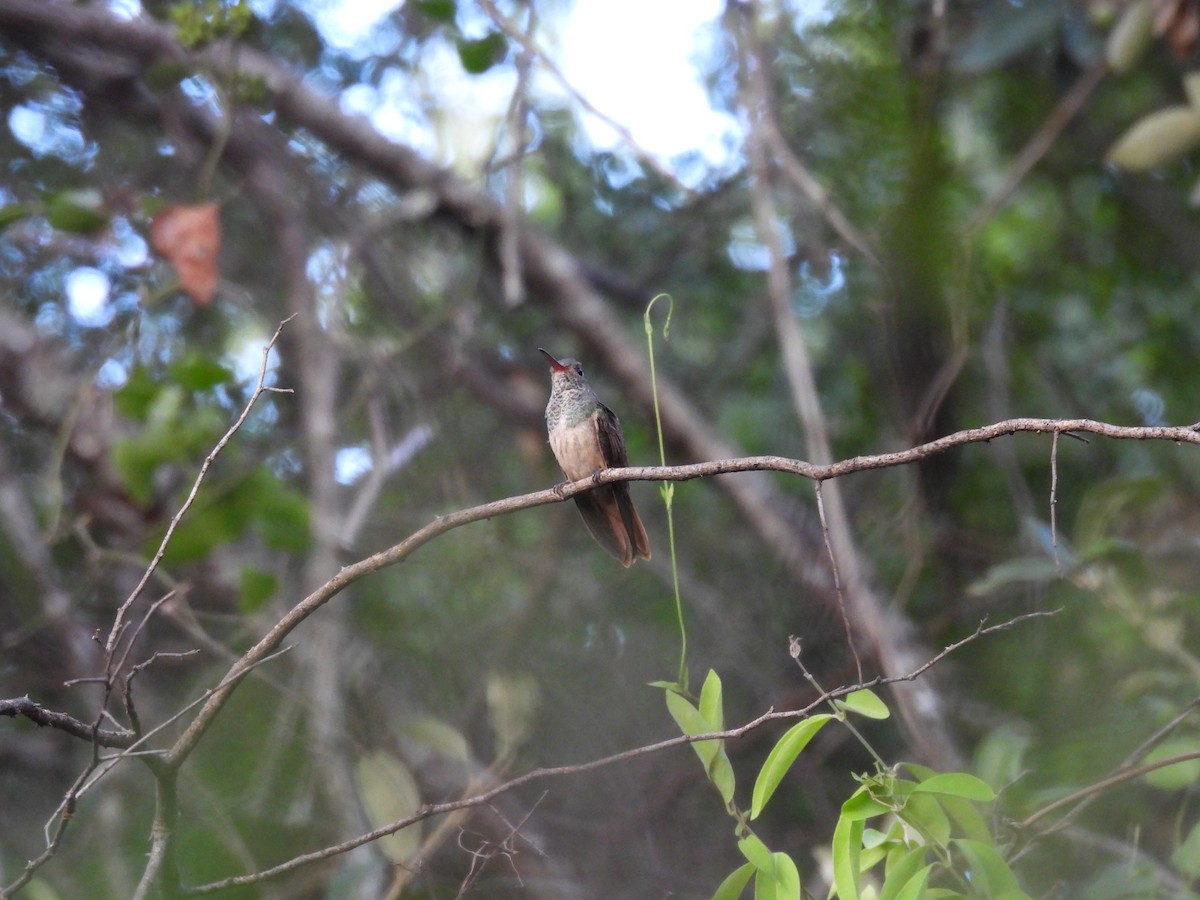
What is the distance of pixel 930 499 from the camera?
5.25 metres

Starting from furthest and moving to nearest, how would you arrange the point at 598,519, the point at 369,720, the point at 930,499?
the point at 930,499, the point at 369,720, the point at 598,519

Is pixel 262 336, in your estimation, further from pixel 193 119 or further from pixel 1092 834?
pixel 1092 834

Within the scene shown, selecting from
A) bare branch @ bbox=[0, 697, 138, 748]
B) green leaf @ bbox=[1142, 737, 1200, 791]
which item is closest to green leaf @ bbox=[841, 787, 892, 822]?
green leaf @ bbox=[1142, 737, 1200, 791]

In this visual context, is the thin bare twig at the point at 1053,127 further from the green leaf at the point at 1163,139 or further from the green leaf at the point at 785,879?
the green leaf at the point at 785,879

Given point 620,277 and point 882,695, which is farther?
point 620,277

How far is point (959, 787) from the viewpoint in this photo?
6.44 ft

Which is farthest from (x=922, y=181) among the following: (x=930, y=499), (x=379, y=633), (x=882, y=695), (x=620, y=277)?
(x=379, y=633)

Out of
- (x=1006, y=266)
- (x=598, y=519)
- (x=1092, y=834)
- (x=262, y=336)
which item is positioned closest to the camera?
(x=1092, y=834)

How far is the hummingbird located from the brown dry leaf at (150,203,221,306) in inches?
51.6

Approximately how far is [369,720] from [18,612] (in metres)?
1.63

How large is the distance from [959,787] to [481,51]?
3498mm

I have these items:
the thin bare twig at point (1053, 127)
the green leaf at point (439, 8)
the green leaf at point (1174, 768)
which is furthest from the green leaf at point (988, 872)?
the green leaf at point (439, 8)

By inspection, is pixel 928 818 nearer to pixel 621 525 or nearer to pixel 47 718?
pixel 47 718

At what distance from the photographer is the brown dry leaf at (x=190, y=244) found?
4488 millimetres
